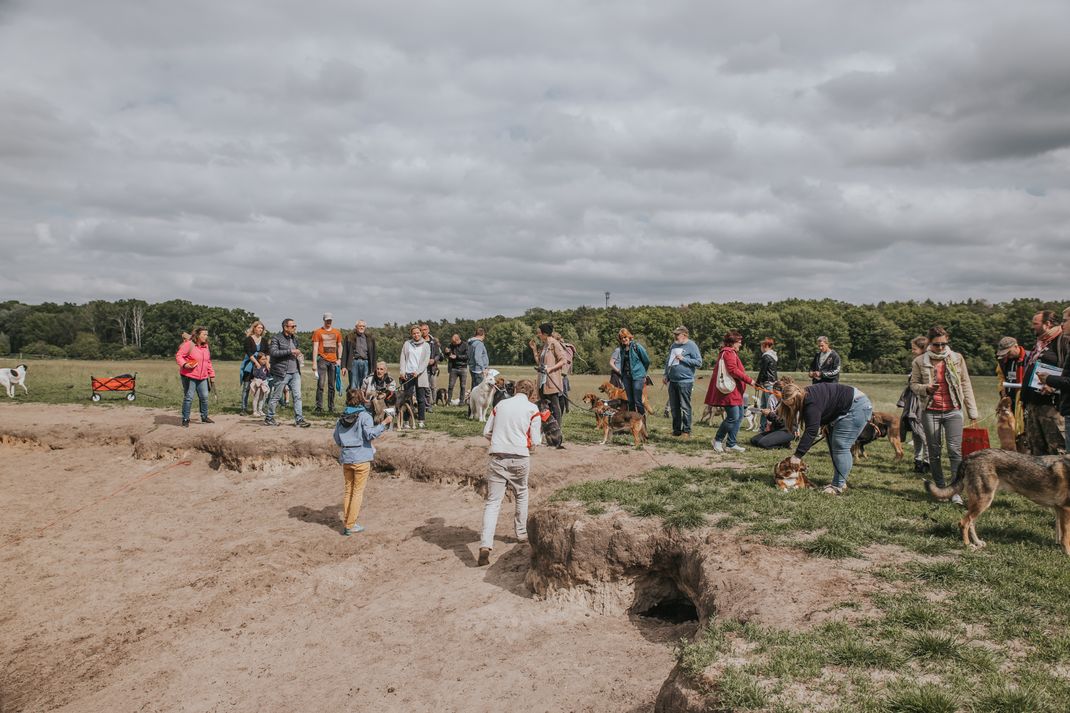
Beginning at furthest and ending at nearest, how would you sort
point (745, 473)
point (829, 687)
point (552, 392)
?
point (552, 392), point (745, 473), point (829, 687)

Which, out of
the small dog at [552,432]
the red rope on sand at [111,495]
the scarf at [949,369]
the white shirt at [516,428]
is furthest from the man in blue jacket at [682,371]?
the red rope on sand at [111,495]

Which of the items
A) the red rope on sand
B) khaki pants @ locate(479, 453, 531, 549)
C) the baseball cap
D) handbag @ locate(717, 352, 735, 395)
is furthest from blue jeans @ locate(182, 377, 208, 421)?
the baseball cap

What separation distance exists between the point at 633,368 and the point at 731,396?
222 cm

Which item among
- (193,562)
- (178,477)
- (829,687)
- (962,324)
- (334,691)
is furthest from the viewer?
(962,324)

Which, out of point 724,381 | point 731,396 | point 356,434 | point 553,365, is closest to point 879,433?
point 731,396

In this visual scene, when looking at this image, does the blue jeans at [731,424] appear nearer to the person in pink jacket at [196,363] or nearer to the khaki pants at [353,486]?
the khaki pants at [353,486]

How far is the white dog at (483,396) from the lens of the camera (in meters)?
14.5

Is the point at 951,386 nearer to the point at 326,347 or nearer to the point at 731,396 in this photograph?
the point at 731,396

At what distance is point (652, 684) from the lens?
5824 millimetres

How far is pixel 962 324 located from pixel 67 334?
127538 mm

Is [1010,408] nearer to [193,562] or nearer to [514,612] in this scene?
[514,612]

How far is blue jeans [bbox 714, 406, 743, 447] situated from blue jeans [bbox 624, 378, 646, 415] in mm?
1923

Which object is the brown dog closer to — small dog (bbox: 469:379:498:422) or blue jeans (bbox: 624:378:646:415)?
blue jeans (bbox: 624:378:646:415)

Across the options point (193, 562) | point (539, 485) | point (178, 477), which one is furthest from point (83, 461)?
point (539, 485)
